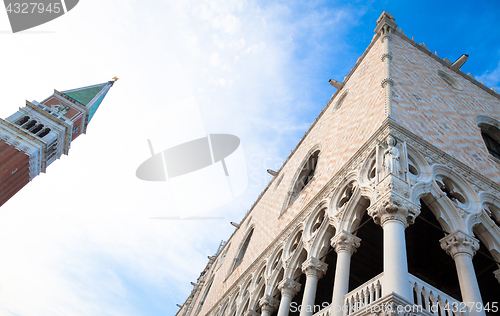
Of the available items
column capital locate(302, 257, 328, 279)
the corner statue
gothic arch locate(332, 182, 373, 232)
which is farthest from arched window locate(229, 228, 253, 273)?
the corner statue

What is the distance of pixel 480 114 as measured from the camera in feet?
40.1

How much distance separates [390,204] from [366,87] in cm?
611

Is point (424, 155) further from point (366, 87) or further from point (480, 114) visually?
point (480, 114)

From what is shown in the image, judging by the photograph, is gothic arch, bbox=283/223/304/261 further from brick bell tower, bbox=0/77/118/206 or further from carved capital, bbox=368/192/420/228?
brick bell tower, bbox=0/77/118/206

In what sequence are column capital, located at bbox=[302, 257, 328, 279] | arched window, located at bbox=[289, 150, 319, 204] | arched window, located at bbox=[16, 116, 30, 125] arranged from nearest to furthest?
column capital, located at bbox=[302, 257, 328, 279], arched window, located at bbox=[289, 150, 319, 204], arched window, located at bbox=[16, 116, 30, 125]

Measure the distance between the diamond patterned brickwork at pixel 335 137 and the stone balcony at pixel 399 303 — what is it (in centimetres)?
373

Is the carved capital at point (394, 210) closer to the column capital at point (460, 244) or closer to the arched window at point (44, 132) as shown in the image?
the column capital at point (460, 244)

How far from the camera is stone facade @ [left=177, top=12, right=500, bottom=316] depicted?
6.10 meters

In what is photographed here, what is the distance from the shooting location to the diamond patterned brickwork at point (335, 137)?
934 centimetres

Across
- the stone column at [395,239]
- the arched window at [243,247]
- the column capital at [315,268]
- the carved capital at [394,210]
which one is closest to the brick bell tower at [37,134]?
the arched window at [243,247]

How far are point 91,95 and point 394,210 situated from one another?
42714mm

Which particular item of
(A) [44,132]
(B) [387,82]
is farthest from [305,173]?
(A) [44,132]

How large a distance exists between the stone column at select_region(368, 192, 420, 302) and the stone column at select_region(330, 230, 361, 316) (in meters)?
0.83

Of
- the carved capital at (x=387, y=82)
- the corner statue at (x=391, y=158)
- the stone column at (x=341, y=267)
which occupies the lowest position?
the stone column at (x=341, y=267)
